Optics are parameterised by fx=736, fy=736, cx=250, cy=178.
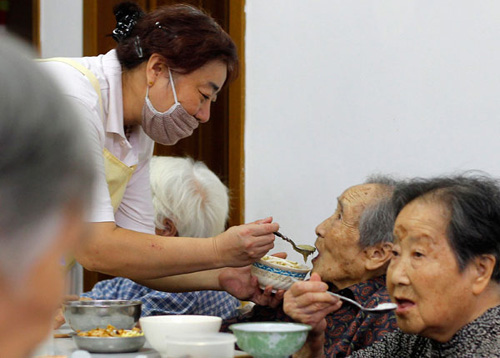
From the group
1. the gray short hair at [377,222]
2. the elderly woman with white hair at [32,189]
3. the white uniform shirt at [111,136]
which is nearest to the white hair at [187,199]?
the white uniform shirt at [111,136]

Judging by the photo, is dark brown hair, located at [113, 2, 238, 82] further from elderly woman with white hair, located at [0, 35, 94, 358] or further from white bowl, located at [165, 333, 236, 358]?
elderly woman with white hair, located at [0, 35, 94, 358]

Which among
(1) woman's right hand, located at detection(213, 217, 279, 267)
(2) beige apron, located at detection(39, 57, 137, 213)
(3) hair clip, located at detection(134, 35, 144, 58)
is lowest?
(1) woman's right hand, located at detection(213, 217, 279, 267)

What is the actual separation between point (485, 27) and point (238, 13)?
1384mm

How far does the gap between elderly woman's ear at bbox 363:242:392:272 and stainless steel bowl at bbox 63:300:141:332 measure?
76cm

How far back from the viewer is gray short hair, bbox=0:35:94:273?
51 cm

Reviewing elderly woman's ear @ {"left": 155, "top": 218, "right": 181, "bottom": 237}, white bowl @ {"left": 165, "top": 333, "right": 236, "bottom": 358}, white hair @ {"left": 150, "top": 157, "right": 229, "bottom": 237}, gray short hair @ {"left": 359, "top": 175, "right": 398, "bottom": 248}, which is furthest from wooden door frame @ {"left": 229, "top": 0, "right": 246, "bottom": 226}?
white bowl @ {"left": 165, "top": 333, "right": 236, "bottom": 358}

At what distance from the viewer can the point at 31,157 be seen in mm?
527

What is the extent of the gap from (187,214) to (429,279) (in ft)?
4.75

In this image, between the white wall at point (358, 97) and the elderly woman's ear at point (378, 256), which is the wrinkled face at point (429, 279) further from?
the white wall at point (358, 97)

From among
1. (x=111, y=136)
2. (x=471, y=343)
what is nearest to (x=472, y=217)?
(x=471, y=343)

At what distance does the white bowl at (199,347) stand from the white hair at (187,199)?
1.36 metres

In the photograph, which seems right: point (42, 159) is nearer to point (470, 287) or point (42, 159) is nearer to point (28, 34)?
point (470, 287)

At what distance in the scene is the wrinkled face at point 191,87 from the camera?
2.36 metres

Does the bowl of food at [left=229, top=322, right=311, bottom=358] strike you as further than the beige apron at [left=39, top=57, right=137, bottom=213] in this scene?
No
